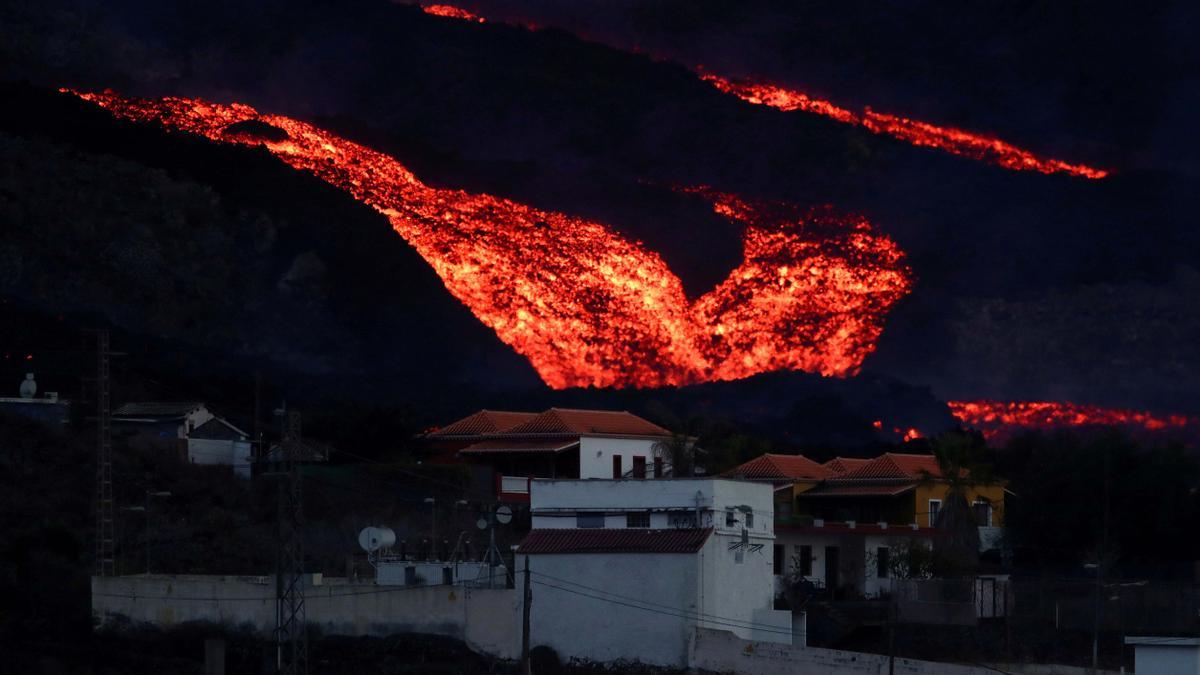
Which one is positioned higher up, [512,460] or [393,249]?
[393,249]

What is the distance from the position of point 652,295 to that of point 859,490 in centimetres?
2188

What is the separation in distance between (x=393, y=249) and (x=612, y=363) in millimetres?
12553

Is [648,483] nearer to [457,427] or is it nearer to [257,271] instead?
[457,427]

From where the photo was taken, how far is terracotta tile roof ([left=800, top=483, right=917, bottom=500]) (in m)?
74.6

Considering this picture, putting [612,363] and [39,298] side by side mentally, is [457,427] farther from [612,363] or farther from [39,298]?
[39,298]

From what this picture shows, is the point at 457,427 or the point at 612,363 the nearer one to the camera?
the point at 457,427

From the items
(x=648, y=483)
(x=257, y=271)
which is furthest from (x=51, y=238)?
(x=648, y=483)

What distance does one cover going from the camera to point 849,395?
9431 centimetres

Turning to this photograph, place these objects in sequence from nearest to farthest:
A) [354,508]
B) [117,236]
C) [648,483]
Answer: [648,483] < [354,508] < [117,236]

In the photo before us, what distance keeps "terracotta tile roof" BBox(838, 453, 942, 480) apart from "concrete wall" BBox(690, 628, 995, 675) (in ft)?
81.0

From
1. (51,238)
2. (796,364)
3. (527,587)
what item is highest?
(51,238)

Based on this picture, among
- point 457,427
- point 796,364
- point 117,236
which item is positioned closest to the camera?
point 457,427

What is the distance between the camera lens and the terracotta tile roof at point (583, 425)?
246 ft

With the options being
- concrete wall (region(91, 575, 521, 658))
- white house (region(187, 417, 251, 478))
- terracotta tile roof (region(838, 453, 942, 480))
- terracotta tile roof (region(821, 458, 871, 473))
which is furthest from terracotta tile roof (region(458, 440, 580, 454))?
concrete wall (region(91, 575, 521, 658))
